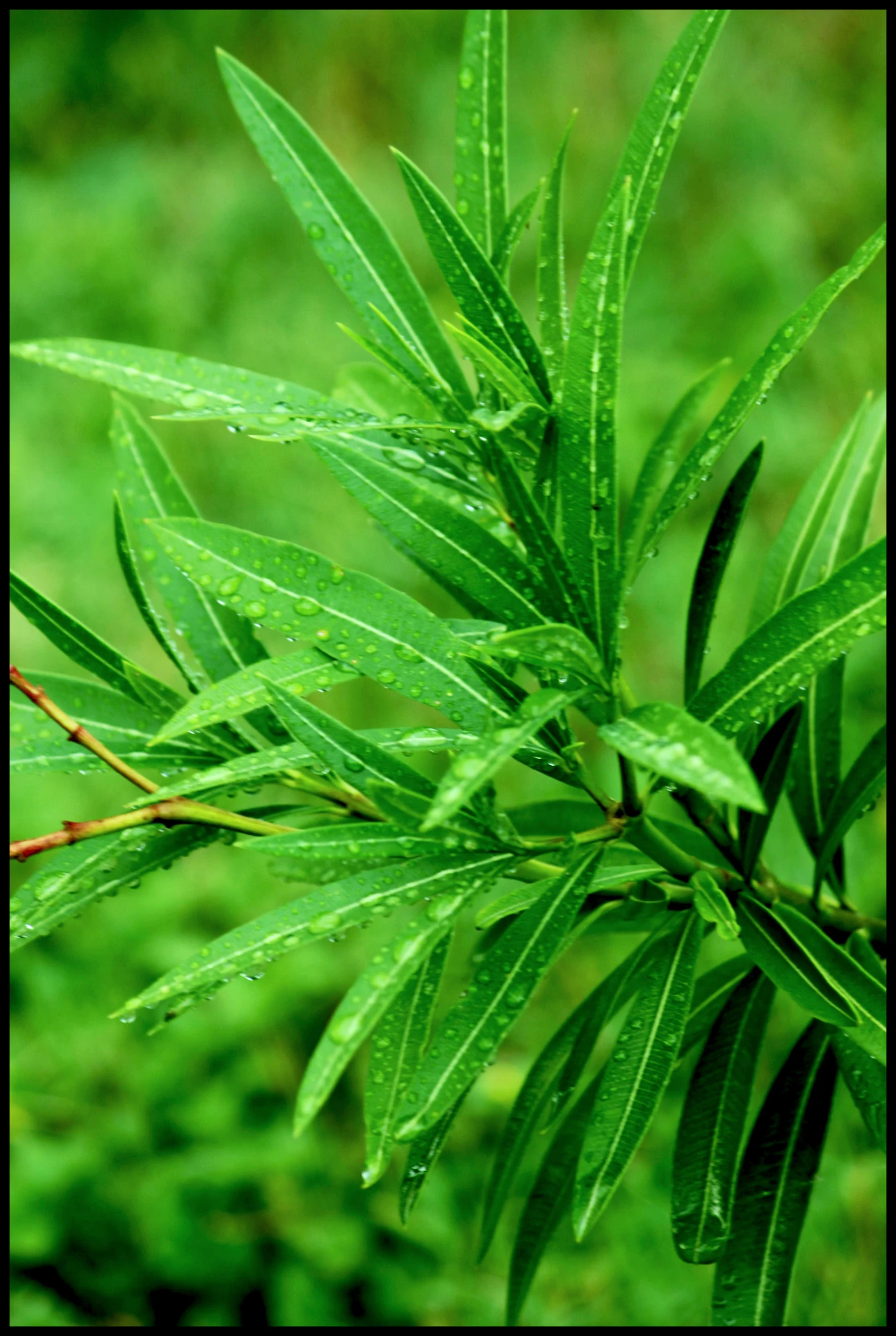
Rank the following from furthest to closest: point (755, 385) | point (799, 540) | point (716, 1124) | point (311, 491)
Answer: point (311, 491) → point (799, 540) → point (716, 1124) → point (755, 385)

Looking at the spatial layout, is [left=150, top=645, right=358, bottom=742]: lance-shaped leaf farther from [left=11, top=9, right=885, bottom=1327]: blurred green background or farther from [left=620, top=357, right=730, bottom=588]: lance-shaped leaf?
[left=11, top=9, right=885, bottom=1327]: blurred green background

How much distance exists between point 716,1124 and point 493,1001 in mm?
222

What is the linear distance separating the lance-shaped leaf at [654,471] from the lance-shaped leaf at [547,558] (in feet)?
0.09

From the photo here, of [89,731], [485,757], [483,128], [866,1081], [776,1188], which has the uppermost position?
[483,128]

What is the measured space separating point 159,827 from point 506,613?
233mm

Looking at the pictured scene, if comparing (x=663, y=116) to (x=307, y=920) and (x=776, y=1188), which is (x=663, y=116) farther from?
(x=776, y=1188)

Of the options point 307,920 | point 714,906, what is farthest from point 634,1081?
point 307,920

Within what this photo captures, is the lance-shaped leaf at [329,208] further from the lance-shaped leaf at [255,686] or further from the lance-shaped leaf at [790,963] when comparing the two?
the lance-shaped leaf at [790,963]

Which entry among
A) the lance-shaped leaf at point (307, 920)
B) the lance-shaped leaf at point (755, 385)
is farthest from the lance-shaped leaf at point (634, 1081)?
the lance-shaped leaf at point (755, 385)

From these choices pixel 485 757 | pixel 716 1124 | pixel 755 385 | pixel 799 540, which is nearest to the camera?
pixel 485 757

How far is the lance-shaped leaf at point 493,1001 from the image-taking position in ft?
1.71

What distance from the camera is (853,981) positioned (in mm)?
628

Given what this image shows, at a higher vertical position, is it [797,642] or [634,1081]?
[797,642]

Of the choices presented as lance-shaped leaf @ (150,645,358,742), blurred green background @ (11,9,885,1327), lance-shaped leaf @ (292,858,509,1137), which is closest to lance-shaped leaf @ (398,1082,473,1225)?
lance-shaped leaf @ (292,858,509,1137)
